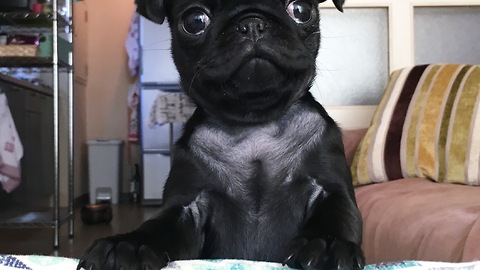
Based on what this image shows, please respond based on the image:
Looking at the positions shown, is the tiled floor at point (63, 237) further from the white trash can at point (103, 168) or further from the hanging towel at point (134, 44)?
the hanging towel at point (134, 44)

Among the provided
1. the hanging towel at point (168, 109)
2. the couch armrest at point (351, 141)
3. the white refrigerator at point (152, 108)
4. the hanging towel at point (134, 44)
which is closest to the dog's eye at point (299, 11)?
the couch armrest at point (351, 141)

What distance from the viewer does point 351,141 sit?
1914 millimetres

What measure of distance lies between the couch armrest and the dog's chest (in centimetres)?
94

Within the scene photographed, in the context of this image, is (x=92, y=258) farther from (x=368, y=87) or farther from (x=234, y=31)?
(x=368, y=87)

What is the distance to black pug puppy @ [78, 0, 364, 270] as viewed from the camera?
2.59 ft

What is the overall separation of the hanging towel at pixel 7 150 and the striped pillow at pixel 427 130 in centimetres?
161

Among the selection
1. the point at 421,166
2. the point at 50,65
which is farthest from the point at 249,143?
the point at 50,65

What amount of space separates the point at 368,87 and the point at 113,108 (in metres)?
3.05

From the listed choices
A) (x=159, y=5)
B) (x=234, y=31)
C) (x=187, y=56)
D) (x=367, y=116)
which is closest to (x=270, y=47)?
(x=234, y=31)

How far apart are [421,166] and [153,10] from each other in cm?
96

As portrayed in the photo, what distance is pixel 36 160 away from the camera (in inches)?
142

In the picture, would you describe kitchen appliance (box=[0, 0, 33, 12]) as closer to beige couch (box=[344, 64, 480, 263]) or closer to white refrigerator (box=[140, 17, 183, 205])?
white refrigerator (box=[140, 17, 183, 205])

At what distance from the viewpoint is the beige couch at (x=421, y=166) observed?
107cm

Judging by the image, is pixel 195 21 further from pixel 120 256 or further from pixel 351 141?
pixel 351 141
